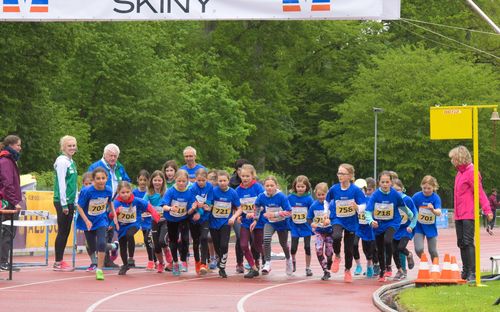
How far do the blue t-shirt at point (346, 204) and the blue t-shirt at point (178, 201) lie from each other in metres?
2.22

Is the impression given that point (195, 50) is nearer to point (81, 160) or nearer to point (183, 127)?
point (183, 127)

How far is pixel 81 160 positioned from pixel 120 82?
17.7ft

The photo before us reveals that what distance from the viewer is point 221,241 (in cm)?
1950

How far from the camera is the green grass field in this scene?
1370 cm

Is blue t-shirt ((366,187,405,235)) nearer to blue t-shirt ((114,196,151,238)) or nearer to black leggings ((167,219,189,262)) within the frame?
black leggings ((167,219,189,262))

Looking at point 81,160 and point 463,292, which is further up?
point 81,160

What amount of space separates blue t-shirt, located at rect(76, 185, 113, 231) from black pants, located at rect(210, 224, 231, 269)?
6.03 feet

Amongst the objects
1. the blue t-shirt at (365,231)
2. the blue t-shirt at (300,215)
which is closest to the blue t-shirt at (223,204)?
the blue t-shirt at (300,215)

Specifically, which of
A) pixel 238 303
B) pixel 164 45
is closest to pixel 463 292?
pixel 238 303

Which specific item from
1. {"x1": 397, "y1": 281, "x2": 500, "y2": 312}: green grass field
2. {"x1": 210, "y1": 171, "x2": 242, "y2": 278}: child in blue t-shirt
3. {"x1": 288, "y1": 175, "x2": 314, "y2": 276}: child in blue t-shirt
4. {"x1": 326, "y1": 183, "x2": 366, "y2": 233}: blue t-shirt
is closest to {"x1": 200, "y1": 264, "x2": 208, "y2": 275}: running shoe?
{"x1": 210, "y1": 171, "x2": 242, "y2": 278}: child in blue t-shirt

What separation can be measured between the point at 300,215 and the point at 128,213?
2832 millimetres

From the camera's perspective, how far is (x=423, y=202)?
19.5 metres

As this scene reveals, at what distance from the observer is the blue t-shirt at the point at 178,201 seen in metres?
19.3

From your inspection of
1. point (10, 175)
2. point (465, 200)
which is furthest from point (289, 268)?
point (10, 175)
